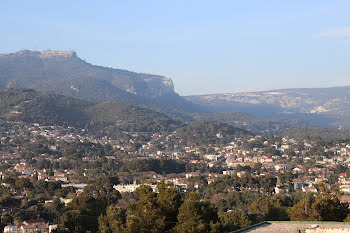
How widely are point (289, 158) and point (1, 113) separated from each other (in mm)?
69089

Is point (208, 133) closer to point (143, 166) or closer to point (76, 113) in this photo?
point (76, 113)

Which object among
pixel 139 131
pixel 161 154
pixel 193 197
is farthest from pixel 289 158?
pixel 193 197

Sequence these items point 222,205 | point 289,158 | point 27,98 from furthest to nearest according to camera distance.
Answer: point 27,98
point 289,158
point 222,205

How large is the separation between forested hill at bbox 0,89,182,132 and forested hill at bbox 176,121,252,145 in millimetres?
10638

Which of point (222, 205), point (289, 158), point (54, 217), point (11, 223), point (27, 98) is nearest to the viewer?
point (11, 223)

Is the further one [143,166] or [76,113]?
[76,113]

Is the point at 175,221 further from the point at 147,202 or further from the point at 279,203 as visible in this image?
the point at 279,203

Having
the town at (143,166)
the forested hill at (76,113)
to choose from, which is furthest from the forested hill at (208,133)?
the forested hill at (76,113)

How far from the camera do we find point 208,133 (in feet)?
494

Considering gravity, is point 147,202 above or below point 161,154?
above

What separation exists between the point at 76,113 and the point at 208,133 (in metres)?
34.5

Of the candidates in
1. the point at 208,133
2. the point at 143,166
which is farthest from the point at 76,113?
the point at 143,166

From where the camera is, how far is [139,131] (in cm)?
15688

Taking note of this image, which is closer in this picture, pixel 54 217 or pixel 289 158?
pixel 54 217
